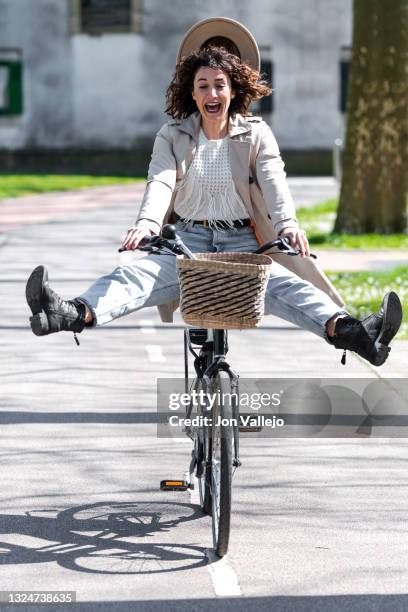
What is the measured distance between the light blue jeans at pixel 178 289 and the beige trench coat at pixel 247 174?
6.2 inches

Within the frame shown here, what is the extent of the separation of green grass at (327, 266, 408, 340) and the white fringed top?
20.8ft

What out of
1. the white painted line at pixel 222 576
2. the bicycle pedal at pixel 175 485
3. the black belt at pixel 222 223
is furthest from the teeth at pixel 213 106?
the white painted line at pixel 222 576

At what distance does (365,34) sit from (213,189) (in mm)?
14935

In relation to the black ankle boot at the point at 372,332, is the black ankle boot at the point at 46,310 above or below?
above

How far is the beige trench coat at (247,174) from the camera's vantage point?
6152 millimetres

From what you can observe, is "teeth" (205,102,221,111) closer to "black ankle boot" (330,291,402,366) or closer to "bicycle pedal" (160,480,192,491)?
"black ankle boot" (330,291,402,366)

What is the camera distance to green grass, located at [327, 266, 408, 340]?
43.9 feet

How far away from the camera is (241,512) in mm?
6496

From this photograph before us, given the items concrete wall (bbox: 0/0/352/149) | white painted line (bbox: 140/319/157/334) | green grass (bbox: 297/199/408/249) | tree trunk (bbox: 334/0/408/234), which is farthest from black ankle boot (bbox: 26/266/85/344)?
concrete wall (bbox: 0/0/352/149)

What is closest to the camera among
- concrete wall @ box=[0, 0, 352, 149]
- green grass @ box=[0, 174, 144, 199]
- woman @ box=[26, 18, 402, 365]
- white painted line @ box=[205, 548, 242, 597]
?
white painted line @ box=[205, 548, 242, 597]

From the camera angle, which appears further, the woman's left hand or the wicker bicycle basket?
the woman's left hand

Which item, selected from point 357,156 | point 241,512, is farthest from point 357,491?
point 357,156

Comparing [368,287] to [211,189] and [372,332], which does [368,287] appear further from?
[372,332]

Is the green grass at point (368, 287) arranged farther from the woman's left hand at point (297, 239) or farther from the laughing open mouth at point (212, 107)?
the woman's left hand at point (297, 239)
